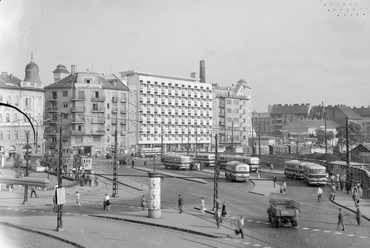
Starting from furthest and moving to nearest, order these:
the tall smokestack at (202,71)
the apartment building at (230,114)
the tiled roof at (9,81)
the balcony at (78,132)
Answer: the tall smokestack at (202,71), the apartment building at (230,114), the balcony at (78,132), the tiled roof at (9,81)

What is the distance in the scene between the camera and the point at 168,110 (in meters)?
99.6

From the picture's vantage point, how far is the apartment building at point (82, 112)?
81750 millimetres

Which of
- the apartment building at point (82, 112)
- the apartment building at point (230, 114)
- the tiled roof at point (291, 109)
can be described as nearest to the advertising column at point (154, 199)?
the apartment building at point (82, 112)

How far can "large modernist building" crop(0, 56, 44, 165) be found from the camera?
212 feet

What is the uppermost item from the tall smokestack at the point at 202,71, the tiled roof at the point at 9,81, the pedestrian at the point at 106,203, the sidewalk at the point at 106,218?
the tall smokestack at the point at 202,71

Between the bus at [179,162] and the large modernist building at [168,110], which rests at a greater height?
the large modernist building at [168,110]

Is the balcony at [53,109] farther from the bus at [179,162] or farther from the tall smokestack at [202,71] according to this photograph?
the tall smokestack at [202,71]

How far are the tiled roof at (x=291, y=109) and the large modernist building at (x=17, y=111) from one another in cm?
10572

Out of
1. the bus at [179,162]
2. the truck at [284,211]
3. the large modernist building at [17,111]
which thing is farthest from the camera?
the large modernist building at [17,111]

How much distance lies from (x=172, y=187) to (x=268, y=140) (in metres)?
67.1

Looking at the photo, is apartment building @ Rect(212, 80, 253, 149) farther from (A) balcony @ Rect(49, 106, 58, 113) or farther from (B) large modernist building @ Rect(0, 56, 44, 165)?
(B) large modernist building @ Rect(0, 56, 44, 165)

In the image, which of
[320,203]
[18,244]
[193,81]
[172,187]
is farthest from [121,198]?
[193,81]

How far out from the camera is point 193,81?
356 ft

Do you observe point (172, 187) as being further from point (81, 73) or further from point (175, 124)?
point (175, 124)
